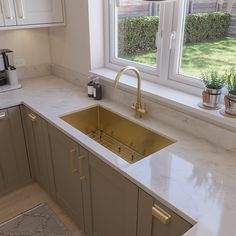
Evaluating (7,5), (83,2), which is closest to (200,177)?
(83,2)

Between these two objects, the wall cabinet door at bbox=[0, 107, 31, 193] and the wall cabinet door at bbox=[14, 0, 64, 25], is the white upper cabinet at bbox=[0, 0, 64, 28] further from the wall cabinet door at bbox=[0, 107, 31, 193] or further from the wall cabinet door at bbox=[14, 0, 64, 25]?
the wall cabinet door at bbox=[0, 107, 31, 193]

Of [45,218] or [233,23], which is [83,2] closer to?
[233,23]

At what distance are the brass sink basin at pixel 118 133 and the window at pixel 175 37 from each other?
1.38 feet

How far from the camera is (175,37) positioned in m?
1.75

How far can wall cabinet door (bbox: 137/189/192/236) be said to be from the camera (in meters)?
1.06

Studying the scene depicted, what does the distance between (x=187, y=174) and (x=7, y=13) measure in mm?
1749

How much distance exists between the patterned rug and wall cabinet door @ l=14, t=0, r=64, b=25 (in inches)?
60.7

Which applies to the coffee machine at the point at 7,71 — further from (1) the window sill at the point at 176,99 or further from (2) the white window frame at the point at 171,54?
(2) the white window frame at the point at 171,54

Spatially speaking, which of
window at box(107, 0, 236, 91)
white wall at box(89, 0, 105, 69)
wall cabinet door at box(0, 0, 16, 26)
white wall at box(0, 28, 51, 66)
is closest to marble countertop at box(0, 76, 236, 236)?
window at box(107, 0, 236, 91)

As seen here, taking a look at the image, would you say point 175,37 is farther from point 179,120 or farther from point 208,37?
point 179,120

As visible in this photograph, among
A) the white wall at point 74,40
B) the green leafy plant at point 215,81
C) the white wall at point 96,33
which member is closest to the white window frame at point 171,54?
the green leafy plant at point 215,81

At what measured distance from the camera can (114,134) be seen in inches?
78.5

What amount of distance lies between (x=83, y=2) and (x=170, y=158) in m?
1.45

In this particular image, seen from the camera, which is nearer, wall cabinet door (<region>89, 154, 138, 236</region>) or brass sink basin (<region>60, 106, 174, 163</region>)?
wall cabinet door (<region>89, 154, 138, 236</region>)
